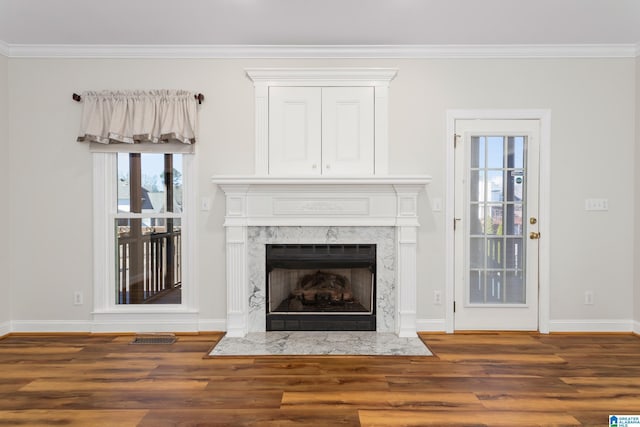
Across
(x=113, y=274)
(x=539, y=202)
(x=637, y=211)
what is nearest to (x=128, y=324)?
(x=113, y=274)

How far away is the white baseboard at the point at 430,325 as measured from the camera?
148 inches

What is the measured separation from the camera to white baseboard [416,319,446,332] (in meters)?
3.76

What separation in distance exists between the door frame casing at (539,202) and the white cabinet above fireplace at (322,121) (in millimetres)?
599

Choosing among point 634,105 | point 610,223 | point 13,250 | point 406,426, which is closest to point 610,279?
point 610,223

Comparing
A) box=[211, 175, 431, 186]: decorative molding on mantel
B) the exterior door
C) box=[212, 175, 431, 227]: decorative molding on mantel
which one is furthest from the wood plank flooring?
box=[211, 175, 431, 186]: decorative molding on mantel

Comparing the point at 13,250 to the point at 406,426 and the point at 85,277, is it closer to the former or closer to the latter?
the point at 85,277

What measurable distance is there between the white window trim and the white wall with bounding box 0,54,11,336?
0.76 meters

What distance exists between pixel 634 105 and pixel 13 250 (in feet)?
18.7

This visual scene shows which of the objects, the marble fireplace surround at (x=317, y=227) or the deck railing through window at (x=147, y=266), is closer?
the marble fireplace surround at (x=317, y=227)

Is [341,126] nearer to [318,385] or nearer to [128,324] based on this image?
[318,385]

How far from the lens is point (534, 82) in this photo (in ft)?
12.2

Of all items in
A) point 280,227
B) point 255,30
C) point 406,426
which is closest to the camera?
point 406,426

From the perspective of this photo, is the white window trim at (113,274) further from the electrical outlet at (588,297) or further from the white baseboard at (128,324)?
the electrical outlet at (588,297)

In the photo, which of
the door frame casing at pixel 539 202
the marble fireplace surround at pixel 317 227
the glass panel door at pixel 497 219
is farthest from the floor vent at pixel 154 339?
the glass panel door at pixel 497 219
